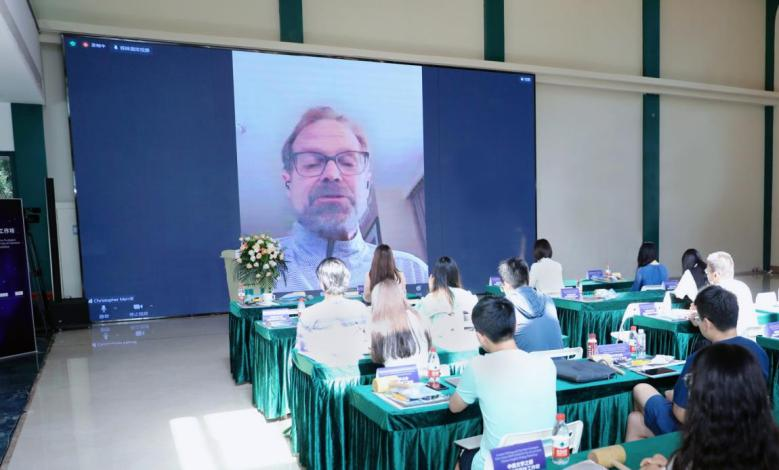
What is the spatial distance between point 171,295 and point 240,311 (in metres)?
3.39

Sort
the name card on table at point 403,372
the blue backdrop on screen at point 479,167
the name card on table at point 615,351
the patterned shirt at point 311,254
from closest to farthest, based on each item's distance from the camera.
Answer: the name card on table at point 403,372 → the name card on table at point 615,351 → the patterned shirt at point 311,254 → the blue backdrop on screen at point 479,167

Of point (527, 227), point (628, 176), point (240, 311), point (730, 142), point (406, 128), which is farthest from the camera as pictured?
point (730, 142)

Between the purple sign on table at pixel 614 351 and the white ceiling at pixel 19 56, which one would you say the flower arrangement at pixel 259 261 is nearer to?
the white ceiling at pixel 19 56

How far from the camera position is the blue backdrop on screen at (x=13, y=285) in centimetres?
554

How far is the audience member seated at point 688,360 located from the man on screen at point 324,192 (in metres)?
6.18

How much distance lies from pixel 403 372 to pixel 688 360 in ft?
3.93

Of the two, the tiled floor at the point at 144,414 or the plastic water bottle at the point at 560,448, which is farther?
the tiled floor at the point at 144,414

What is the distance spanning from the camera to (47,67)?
708 centimetres

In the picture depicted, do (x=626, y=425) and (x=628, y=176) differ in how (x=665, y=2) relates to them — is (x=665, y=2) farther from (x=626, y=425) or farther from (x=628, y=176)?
(x=626, y=425)

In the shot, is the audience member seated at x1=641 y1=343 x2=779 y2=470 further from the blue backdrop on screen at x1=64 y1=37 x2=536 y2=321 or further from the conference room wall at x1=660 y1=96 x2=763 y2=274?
the conference room wall at x1=660 y1=96 x2=763 y2=274

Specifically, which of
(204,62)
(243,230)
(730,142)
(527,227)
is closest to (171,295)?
(243,230)

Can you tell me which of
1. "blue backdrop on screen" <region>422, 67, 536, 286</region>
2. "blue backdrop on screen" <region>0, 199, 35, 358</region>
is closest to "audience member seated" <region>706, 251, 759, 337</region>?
"blue backdrop on screen" <region>422, 67, 536, 286</region>

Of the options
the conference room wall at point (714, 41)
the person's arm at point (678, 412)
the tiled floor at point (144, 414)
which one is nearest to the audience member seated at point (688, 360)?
the person's arm at point (678, 412)

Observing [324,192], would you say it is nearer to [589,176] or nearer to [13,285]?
[13,285]
